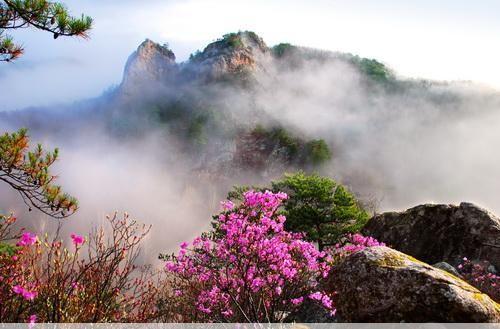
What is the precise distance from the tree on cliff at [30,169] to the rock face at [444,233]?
13754 mm

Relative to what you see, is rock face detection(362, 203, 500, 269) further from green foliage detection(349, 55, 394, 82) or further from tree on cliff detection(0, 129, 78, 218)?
green foliage detection(349, 55, 394, 82)

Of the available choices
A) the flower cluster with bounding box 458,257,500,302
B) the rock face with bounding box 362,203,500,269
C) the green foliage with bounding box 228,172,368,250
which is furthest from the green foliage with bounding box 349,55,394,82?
the flower cluster with bounding box 458,257,500,302

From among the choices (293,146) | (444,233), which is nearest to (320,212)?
(444,233)

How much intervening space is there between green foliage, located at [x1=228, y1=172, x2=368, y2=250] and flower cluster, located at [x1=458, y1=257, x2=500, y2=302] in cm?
666

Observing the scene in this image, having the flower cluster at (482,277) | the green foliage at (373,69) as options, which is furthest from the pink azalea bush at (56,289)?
the green foliage at (373,69)

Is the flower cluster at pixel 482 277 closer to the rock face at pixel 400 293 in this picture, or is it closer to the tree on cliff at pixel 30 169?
the rock face at pixel 400 293

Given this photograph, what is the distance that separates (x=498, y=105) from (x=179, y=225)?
7224 cm

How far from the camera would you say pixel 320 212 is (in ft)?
68.3

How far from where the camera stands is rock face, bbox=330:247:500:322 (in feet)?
18.0

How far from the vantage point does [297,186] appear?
2142 centimetres

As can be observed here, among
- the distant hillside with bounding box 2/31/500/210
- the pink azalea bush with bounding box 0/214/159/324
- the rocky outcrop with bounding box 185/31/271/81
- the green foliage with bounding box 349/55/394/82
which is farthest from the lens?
the green foliage with bounding box 349/55/394/82

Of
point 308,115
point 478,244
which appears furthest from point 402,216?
point 308,115

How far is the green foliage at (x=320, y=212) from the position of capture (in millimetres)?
20531

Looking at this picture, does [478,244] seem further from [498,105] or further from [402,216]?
[498,105]
